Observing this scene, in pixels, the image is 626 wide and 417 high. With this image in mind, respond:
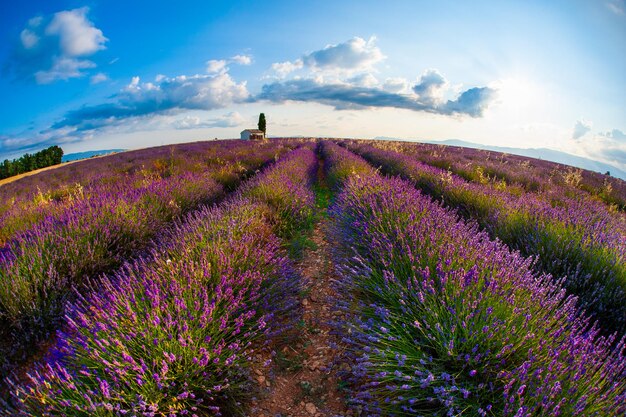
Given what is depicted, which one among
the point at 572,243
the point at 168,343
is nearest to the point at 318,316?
the point at 168,343

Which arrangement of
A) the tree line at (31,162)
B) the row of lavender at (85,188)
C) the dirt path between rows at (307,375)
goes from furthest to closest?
the tree line at (31,162), the row of lavender at (85,188), the dirt path between rows at (307,375)

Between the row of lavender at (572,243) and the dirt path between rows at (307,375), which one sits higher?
the row of lavender at (572,243)

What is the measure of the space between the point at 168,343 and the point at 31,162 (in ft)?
140

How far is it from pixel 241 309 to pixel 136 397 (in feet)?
3.10

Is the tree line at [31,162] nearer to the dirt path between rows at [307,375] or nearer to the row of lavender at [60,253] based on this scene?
the row of lavender at [60,253]

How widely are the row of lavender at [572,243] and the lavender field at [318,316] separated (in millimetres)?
22

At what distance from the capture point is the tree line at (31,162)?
2925 centimetres

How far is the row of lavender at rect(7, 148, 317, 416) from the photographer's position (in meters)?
1.54

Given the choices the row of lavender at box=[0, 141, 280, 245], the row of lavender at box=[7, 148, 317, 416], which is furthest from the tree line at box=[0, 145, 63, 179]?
the row of lavender at box=[7, 148, 317, 416]

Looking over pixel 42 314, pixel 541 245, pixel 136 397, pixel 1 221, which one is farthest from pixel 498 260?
pixel 1 221

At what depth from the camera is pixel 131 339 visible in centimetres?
177

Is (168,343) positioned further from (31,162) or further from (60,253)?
(31,162)

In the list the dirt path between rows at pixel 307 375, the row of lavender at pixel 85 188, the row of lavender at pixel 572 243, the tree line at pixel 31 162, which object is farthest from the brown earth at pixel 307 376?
the tree line at pixel 31 162

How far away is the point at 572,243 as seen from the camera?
309 cm
